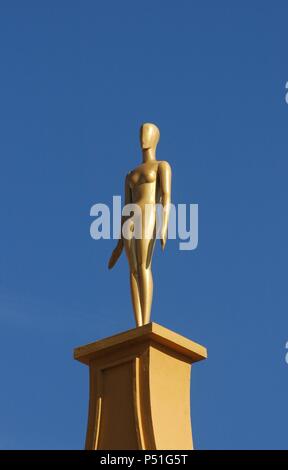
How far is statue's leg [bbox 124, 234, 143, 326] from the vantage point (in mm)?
16312

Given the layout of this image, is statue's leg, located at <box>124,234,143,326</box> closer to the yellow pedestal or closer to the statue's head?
the yellow pedestal

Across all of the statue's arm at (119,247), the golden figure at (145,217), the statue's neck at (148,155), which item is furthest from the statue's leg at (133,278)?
the statue's neck at (148,155)

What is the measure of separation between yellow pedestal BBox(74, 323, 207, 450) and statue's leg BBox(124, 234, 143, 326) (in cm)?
41

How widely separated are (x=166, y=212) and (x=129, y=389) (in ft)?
6.51

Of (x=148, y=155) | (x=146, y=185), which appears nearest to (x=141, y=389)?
(x=146, y=185)

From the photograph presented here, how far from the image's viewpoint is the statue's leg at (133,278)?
1631 cm

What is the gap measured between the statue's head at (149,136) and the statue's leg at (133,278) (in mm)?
1130

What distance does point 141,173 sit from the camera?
55.3 feet

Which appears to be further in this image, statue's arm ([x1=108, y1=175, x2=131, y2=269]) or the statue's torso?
statue's arm ([x1=108, y1=175, x2=131, y2=269])

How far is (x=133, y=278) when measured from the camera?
54.2 ft

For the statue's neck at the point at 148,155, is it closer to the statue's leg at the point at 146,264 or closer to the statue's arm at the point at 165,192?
the statue's arm at the point at 165,192

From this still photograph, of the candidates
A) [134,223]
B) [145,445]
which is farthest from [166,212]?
[145,445]

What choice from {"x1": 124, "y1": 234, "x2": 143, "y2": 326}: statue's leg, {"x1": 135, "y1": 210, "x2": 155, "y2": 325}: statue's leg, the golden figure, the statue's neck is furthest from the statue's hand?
the statue's neck
